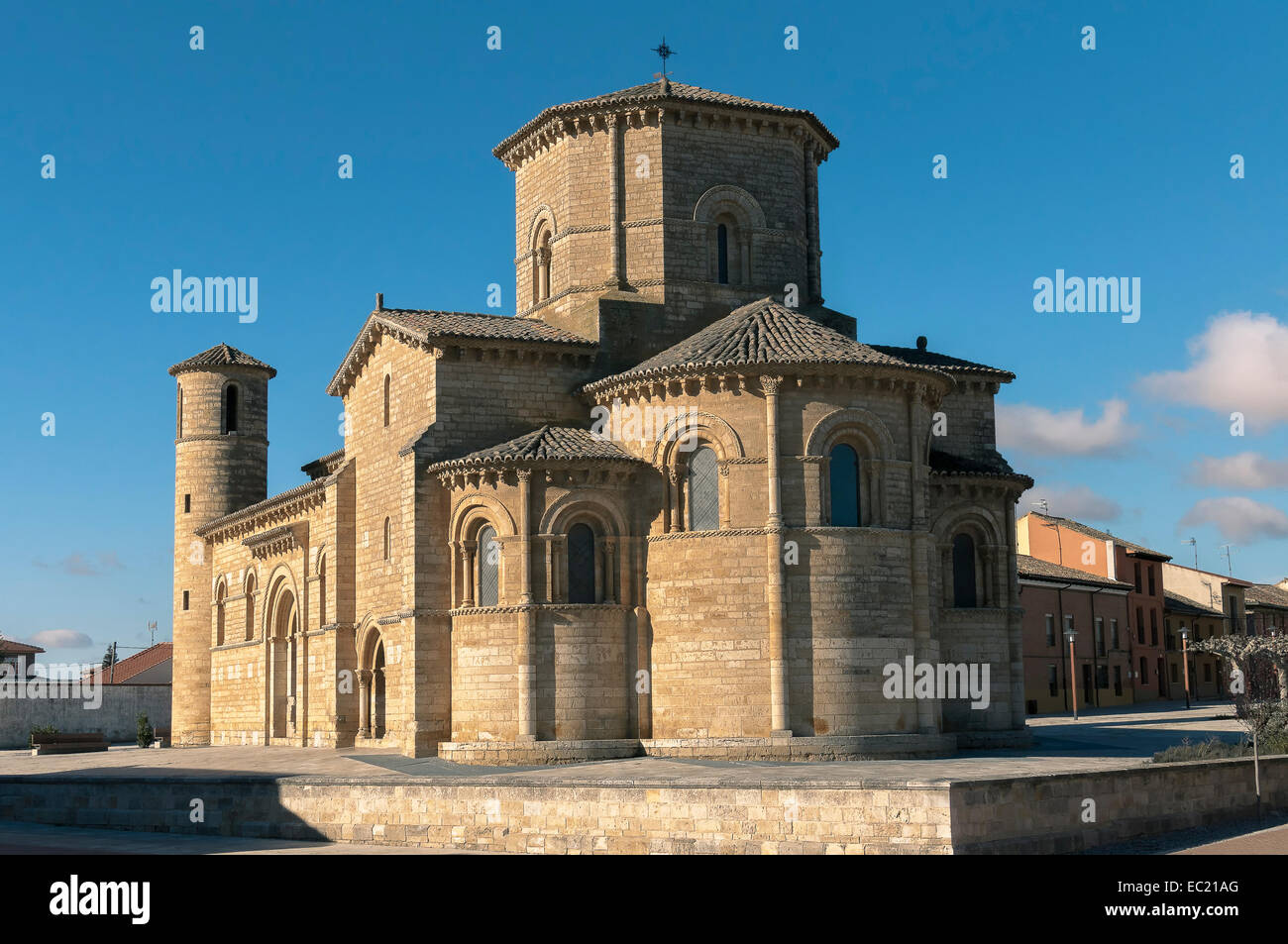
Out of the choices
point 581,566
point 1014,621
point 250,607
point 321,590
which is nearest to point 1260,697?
point 1014,621

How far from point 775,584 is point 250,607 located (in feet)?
68.6

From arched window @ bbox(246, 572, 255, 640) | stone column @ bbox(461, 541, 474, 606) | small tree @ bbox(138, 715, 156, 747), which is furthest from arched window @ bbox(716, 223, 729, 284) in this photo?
small tree @ bbox(138, 715, 156, 747)

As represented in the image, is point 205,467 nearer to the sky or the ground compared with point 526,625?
nearer to the sky

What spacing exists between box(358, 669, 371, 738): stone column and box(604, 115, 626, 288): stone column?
10.4 metres

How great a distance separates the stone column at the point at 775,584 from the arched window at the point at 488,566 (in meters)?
5.34

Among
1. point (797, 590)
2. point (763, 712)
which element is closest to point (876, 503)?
point (797, 590)

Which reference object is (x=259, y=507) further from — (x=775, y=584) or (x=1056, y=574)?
(x=1056, y=574)

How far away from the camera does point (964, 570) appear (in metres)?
29.6

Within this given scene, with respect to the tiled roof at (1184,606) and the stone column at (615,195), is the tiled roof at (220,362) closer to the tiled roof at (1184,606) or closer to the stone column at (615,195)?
the stone column at (615,195)

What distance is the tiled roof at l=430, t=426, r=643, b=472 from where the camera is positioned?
25.4 meters

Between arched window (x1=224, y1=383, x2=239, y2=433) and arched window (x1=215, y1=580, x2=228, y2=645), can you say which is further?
arched window (x1=224, y1=383, x2=239, y2=433)

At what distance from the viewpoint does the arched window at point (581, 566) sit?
2583 cm

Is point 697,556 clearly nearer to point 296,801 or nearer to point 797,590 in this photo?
point 797,590

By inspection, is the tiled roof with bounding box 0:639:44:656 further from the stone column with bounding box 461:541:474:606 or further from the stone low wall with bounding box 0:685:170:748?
the stone column with bounding box 461:541:474:606
